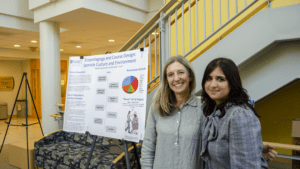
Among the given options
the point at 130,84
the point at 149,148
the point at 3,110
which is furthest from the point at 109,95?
the point at 3,110

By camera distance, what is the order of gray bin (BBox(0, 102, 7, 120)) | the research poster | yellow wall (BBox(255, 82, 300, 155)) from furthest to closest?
1. gray bin (BBox(0, 102, 7, 120))
2. yellow wall (BBox(255, 82, 300, 155))
3. the research poster

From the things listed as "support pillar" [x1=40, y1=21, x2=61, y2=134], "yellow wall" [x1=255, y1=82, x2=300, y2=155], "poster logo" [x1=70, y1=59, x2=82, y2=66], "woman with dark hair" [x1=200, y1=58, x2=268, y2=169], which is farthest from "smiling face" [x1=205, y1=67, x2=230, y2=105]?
"support pillar" [x1=40, y1=21, x2=61, y2=134]

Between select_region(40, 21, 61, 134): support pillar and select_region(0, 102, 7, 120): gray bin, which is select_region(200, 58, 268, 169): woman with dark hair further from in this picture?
select_region(0, 102, 7, 120): gray bin

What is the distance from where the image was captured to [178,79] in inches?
56.9

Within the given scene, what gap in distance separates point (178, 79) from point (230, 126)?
1.72 feet

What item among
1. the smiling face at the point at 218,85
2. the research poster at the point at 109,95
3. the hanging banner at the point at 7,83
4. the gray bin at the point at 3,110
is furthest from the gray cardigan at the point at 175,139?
the hanging banner at the point at 7,83

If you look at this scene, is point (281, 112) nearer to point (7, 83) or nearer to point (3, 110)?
point (3, 110)

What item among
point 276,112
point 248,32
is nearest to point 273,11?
point 248,32

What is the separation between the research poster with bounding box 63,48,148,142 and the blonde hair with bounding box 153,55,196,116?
800 millimetres

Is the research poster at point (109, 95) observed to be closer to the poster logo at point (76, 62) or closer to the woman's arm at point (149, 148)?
the poster logo at point (76, 62)

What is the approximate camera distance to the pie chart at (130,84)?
244 cm

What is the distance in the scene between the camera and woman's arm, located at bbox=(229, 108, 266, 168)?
37.9 inches

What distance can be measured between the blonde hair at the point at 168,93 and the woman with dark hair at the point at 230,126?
0.30 m

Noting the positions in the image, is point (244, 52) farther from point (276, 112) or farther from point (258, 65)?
point (276, 112)
